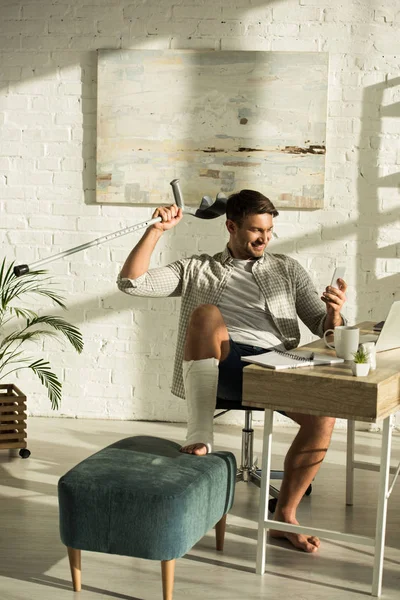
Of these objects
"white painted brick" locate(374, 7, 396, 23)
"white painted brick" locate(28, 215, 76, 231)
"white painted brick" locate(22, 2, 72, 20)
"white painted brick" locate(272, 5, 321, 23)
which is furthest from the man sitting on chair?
"white painted brick" locate(22, 2, 72, 20)

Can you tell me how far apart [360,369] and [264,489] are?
51 centimetres

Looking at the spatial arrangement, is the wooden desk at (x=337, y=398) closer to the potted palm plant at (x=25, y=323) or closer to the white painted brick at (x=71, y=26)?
the potted palm plant at (x=25, y=323)

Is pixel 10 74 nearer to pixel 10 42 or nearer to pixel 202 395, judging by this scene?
pixel 10 42

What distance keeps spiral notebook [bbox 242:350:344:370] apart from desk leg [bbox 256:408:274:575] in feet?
0.53

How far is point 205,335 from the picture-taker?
9.76ft

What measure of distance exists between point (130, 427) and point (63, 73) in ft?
6.18

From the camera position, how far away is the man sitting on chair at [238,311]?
2961 millimetres

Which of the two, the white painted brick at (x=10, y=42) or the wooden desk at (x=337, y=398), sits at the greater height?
the white painted brick at (x=10, y=42)

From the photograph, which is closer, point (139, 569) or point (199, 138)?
point (139, 569)

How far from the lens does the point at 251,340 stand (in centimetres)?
330

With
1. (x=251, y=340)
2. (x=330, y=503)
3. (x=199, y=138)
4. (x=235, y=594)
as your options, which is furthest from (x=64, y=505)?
(x=199, y=138)

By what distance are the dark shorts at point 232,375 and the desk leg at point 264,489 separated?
0.43 metres

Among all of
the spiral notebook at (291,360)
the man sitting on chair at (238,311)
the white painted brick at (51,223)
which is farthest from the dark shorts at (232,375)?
the white painted brick at (51,223)

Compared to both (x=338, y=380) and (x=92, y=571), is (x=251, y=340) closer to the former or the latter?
(x=338, y=380)
